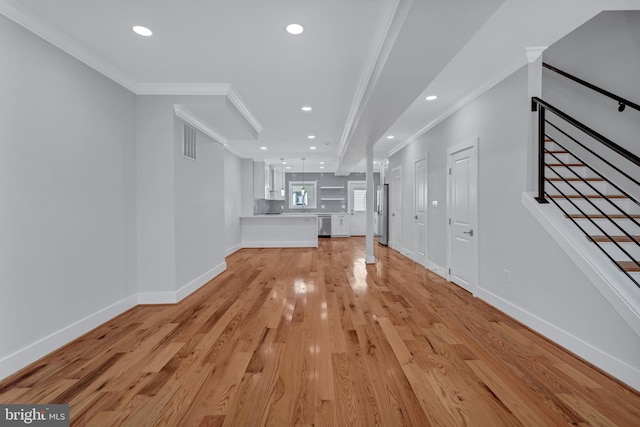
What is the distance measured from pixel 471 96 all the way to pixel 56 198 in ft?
15.5

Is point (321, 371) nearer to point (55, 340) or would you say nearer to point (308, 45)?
point (55, 340)

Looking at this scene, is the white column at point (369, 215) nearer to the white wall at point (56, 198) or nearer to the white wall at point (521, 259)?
the white wall at point (521, 259)

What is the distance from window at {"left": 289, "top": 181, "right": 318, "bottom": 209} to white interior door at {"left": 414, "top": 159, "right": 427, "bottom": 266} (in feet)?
21.0

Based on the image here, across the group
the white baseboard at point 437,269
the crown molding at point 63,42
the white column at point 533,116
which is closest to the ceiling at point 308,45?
the crown molding at point 63,42

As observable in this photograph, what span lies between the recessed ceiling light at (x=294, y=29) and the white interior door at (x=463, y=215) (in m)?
2.68

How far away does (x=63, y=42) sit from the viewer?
8.32ft

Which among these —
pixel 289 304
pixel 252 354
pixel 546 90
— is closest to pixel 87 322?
pixel 252 354

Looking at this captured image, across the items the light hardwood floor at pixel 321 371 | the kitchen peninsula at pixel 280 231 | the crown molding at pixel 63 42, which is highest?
the crown molding at pixel 63 42

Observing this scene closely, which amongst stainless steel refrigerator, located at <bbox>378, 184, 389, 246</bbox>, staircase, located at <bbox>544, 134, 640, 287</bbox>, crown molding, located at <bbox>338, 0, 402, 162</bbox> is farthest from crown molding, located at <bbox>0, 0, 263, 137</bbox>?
stainless steel refrigerator, located at <bbox>378, 184, 389, 246</bbox>

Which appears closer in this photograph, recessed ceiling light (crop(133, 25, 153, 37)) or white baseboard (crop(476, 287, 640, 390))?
white baseboard (crop(476, 287, 640, 390))

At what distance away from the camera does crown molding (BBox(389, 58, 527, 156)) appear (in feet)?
9.99

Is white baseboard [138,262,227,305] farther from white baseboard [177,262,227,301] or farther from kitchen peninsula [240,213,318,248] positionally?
kitchen peninsula [240,213,318,248]

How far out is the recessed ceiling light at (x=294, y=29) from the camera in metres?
2.41

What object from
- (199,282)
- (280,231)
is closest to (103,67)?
(199,282)
